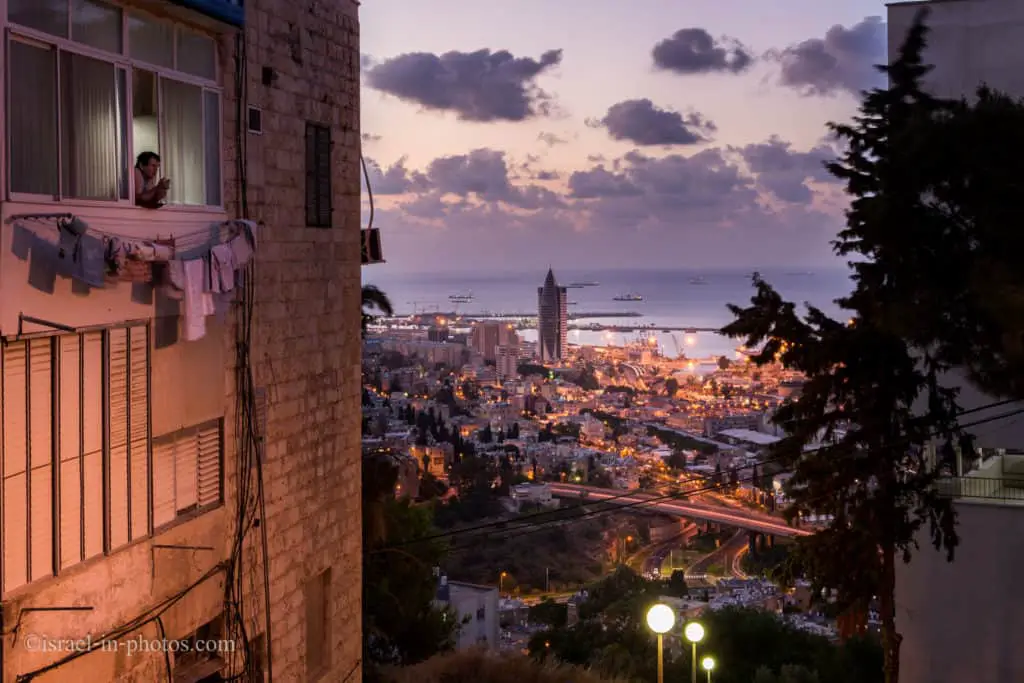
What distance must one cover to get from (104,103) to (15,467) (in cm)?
234

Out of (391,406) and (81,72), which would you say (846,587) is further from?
(391,406)

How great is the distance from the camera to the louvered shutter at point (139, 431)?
21.2ft

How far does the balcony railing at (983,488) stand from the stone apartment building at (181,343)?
1056cm

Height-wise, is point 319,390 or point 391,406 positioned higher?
point 319,390

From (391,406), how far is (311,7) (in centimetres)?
3278

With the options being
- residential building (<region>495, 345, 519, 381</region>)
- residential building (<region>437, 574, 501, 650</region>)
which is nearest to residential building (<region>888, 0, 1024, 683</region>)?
residential building (<region>437, 574, 501, 650</region>)

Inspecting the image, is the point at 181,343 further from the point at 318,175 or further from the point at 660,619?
the point at 660,619

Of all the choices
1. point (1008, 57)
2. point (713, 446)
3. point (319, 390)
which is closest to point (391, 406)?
point (713, 446)

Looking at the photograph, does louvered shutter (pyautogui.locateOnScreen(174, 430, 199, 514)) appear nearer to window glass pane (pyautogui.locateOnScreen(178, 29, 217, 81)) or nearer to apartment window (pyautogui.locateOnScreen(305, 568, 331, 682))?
apartment window (pyautogui.locateOnScreen(305, 568, 331, 682))

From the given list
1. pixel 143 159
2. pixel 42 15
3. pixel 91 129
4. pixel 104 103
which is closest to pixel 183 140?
pixel 143 159

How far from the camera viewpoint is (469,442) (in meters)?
40.4

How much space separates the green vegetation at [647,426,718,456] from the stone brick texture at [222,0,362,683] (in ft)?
90.3

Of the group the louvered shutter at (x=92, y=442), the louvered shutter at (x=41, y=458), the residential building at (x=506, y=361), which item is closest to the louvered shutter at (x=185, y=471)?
the louvered shutter at (x=92, y=442)

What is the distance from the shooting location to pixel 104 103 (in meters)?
6.21
